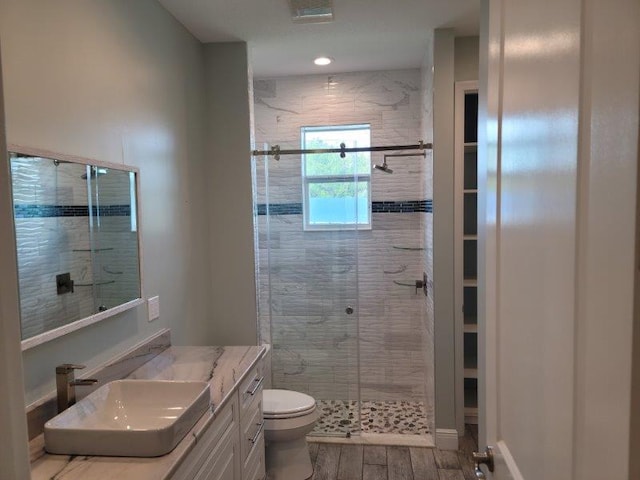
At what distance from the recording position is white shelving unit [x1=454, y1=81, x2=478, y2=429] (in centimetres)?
299

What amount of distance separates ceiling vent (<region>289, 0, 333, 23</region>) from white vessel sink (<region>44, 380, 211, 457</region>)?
2.00 m

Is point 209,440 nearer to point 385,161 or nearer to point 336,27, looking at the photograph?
point 336,27

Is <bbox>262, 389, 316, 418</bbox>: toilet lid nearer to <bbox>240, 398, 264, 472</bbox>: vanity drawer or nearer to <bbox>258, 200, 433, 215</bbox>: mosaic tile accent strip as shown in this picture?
<bbox>240, 398, 264, 472</bbox>: vanity drawer

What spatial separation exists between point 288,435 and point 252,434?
468 millimetres

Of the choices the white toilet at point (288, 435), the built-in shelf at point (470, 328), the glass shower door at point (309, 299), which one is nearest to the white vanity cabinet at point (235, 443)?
the white toilet at point (288, 435)

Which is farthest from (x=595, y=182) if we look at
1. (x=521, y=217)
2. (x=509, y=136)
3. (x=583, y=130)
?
(x=509, y=136)

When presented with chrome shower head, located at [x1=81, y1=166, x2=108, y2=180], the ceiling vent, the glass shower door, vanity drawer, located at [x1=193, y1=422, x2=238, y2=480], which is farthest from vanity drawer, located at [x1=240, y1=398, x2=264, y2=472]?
the ceiling vent

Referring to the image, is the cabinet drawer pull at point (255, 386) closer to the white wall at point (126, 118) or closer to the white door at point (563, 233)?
the white wall at point (126, 118)

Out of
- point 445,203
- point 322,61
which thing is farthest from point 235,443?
point 322,61

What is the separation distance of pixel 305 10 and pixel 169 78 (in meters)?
0.85

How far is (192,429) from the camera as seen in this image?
1.48 metres

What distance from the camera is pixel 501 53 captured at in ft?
3.54

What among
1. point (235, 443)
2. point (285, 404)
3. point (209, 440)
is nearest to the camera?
point (209, 440)

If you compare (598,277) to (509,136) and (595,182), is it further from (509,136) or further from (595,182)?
(509,136)
